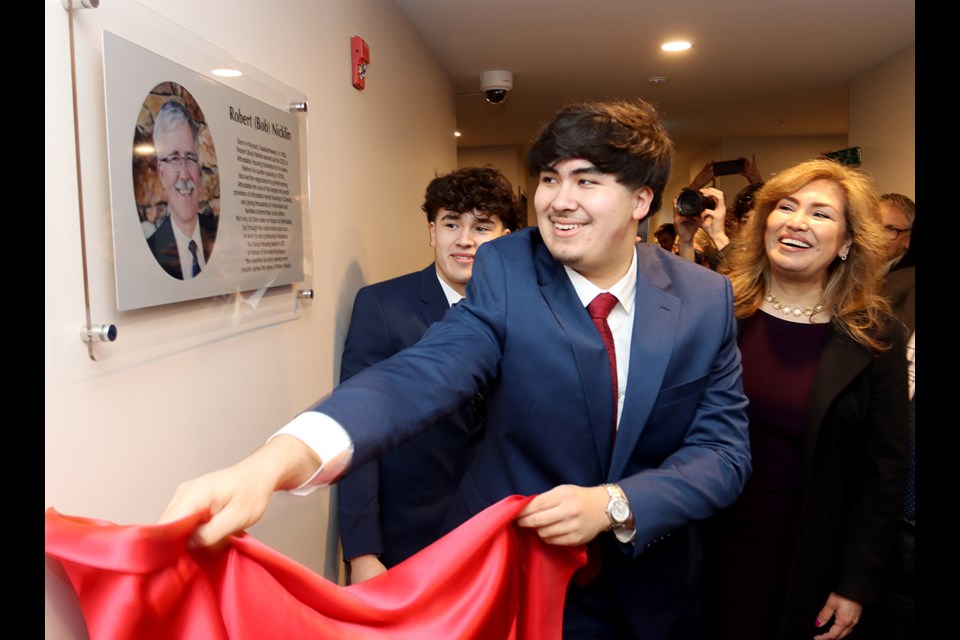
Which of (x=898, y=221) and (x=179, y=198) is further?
(x=898, y=221)

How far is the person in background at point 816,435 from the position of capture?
1903 millimetres

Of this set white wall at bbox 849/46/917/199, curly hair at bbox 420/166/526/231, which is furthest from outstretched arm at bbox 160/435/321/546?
white wall at bbox 849/46/917/199

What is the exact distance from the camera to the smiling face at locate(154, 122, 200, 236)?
1.23m

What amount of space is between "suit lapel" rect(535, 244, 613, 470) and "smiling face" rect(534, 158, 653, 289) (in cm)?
8

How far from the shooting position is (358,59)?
2.49 metres

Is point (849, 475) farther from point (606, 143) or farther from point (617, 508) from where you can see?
point (606, 143)

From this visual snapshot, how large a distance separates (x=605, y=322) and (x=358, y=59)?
150 cm

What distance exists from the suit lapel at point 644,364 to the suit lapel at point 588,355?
34mm

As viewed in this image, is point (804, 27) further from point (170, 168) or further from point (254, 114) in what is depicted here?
point (170, 168)

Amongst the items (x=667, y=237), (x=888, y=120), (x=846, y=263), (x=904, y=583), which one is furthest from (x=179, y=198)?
(x=667, y=237)

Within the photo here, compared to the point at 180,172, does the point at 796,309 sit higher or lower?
lower

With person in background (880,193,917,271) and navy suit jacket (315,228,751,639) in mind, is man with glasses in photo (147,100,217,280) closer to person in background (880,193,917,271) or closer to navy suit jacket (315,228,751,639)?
navy suit jacket (315,228,751,639)

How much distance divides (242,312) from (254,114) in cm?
46

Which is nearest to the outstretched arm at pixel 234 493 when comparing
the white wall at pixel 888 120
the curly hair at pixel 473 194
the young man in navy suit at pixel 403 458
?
the young man in navy suit at pixel 403 458
